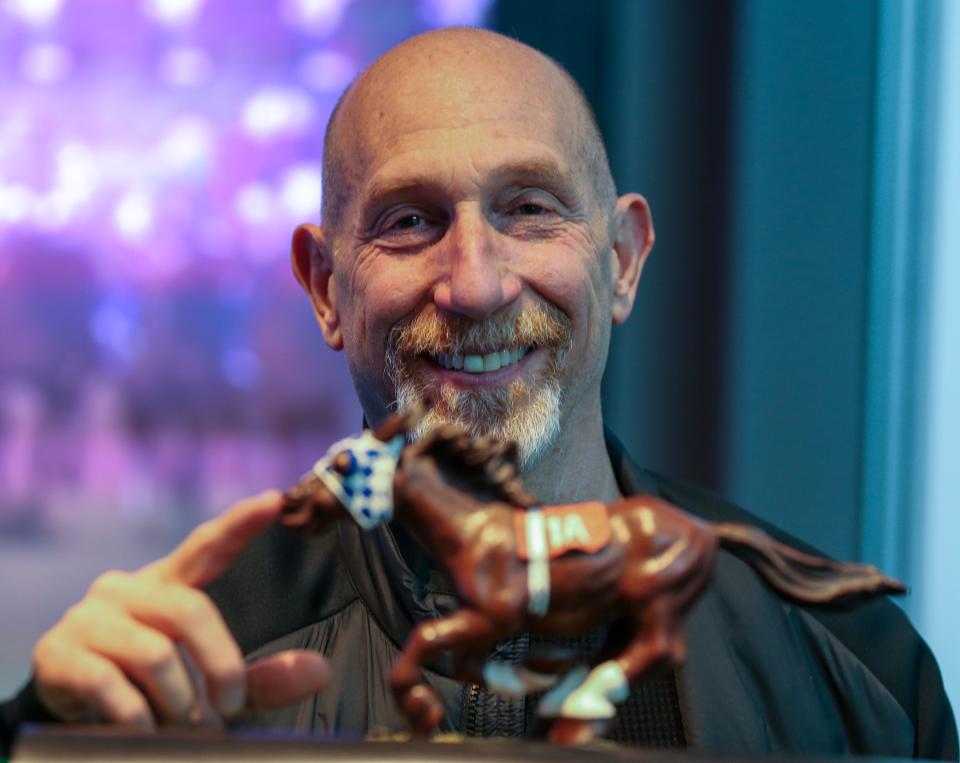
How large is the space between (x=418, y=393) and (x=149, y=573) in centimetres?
42

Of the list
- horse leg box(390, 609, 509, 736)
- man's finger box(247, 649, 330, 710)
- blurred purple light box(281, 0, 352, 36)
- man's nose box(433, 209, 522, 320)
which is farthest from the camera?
blurred purple light box(281, 0, 352, 36)

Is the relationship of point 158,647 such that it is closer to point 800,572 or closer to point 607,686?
point 607,686

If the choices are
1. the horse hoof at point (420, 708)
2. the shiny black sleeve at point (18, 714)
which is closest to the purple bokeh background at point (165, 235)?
the shiny black sleeve at point (18, 714)

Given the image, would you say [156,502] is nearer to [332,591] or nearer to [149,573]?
[332,591]

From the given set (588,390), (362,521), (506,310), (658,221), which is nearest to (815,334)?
(658,221)

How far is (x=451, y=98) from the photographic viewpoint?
123 cm

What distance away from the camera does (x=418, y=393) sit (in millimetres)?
1204

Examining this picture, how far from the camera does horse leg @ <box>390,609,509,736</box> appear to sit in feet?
2.50

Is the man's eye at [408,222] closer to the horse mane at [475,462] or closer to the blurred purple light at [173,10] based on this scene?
the horse mane at [475,462]

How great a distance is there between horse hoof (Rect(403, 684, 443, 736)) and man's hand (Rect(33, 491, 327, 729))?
0.46ft

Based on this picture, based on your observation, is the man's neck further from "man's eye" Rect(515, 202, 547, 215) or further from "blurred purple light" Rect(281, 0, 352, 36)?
"blurred purple light" Rect(281, 0, 352, 36)

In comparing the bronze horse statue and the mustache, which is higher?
the mustache

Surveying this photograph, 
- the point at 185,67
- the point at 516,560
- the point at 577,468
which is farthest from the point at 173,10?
the point at 516,560

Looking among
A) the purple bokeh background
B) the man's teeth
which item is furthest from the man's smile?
the purple bokeh background
